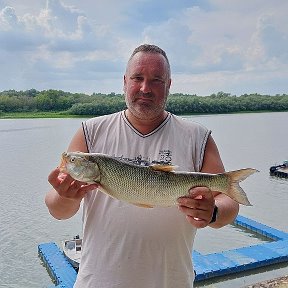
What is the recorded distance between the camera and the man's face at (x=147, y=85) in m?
2.48

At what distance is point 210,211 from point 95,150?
0.78 meters

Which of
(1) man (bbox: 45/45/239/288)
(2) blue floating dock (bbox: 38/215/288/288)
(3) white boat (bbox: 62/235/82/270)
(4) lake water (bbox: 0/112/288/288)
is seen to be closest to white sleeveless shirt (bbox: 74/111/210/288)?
(1) man (bbox: 45/45/239/288)

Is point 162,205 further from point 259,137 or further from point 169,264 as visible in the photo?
point 259,137

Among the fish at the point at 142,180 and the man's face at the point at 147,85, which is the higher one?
the man's face at the point at 147,85

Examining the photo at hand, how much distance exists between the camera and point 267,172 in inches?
1363

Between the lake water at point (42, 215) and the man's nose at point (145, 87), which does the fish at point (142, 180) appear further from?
the lake water at point (42, 215)

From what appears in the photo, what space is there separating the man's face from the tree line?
52.0m

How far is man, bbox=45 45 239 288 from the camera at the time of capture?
2.41m

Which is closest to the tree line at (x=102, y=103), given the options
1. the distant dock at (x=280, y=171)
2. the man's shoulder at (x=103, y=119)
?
the distant dock at (x=280, y=171)

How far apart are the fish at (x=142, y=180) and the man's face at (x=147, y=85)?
33 centimetres

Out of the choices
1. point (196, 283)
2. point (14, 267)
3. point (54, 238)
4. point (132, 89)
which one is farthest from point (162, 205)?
point (54, 238)

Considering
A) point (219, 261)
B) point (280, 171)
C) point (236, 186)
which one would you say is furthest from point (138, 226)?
point (280, 171)

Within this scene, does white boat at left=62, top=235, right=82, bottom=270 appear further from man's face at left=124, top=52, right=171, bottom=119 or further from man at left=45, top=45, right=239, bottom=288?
man's face at left=124, top=52, right=171, bottom=119

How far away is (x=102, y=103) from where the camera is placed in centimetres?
5938
